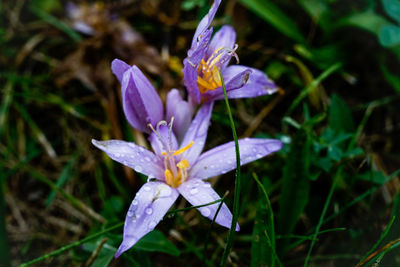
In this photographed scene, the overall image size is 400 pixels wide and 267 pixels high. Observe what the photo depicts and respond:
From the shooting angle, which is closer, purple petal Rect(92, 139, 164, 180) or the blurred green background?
purple petal Rect(92, 139, 164, 180)

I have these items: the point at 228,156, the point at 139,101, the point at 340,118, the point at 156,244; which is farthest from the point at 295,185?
the point at 139,101

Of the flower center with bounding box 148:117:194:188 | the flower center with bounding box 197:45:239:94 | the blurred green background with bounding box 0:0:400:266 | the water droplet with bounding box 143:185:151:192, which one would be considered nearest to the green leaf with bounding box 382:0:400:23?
the blurred green background with bounding box 0:0:400:266

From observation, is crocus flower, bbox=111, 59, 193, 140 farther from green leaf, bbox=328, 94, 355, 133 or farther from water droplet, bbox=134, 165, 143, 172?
green leaf, bbox=328, 94, 355, 133

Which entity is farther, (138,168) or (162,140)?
(162,140)

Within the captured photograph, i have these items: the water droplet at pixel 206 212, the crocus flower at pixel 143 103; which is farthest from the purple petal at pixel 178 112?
the water droplet at pixel 206 212

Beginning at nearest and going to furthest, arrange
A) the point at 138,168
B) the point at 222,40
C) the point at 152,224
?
the point at 152,224, the point at 138,168, the point at 222,40

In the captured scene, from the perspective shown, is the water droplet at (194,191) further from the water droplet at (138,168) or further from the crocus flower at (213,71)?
the crocus flower at (213,71)

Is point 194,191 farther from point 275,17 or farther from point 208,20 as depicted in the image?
point 275,17
